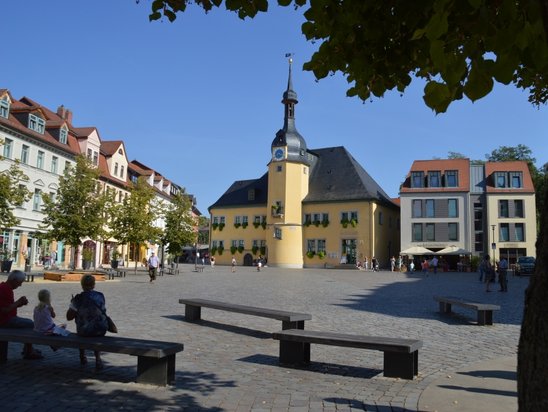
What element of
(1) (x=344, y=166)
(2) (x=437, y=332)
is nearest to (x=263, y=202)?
(1) (x=344, y=166)

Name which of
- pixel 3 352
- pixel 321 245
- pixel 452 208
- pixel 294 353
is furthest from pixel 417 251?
pixel 3 352

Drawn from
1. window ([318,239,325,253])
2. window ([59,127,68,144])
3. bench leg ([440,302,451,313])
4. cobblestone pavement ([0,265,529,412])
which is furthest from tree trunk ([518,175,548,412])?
window ([318,239,325,253])

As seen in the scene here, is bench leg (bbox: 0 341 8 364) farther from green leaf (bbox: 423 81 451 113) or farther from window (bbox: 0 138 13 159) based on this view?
window (bbox: 0 138 13 159)

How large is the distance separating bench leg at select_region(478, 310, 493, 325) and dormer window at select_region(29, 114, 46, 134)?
38.8 m

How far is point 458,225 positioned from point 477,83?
58.4 m

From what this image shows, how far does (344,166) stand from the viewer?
222ft

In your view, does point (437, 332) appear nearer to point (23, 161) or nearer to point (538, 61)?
point (538, 61)

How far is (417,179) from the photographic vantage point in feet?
198

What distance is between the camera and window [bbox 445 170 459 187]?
59250mm

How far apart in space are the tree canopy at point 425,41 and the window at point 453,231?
54.8m

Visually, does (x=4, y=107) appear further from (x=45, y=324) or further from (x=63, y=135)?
(x=45, y=324)

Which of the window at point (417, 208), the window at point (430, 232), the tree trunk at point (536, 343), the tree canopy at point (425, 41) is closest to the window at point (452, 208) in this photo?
the window at point (430, 232)

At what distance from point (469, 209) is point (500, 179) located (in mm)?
5108

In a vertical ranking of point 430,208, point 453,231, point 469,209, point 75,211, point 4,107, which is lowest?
point 75,211
